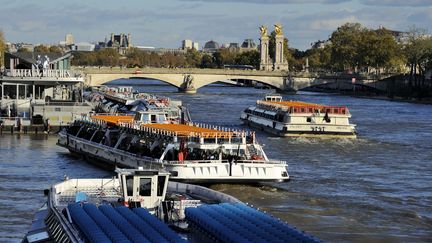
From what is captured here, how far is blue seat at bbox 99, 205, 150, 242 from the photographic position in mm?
18328

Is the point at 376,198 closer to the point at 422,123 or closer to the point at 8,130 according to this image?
the point at 8,130

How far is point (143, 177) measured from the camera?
2266cm

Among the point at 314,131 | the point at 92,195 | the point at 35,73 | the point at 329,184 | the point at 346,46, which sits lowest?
the point at 329,184

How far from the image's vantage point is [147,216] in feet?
66.4

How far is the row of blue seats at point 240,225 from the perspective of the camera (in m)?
18.6

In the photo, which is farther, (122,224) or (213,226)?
(213,226)

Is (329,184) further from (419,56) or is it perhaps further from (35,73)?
(419,56)

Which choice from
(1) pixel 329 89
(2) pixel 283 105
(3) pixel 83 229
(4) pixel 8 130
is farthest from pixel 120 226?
(1) pixel 329 89

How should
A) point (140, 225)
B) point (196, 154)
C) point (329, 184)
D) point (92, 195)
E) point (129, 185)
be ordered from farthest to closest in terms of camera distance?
point (329, 184), point (196, 154), point (92, 195), point (129, 185), point (140, 225)

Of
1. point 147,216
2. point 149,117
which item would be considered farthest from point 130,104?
point 147,216

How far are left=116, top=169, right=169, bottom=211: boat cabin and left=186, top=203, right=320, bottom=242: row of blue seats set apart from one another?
161 cm

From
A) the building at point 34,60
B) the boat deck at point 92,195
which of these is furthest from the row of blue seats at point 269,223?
the building at point 34,60

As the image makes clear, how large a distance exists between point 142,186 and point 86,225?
3.21 meters

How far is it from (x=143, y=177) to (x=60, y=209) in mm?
2058
